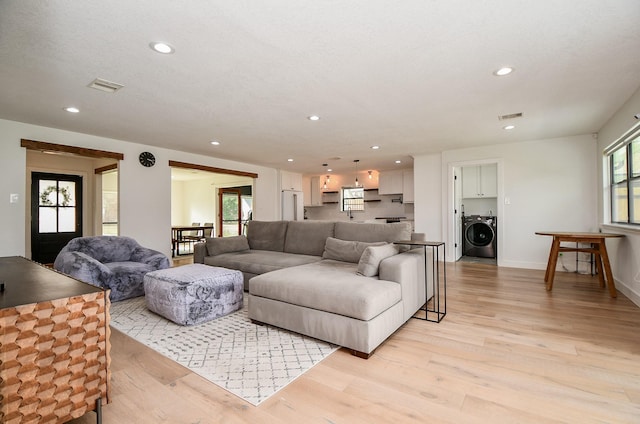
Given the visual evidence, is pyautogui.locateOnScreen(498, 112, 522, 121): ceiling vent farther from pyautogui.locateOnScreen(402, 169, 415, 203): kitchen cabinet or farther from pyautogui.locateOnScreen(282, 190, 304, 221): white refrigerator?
pyautogui.locateOnScreen(282, 190, 304, 221): white refrigerator

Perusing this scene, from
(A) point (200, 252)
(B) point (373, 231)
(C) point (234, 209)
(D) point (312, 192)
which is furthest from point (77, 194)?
(B) point (373, 231)

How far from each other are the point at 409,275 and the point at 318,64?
200 centimetres

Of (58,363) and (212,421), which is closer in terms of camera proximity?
(58,363)

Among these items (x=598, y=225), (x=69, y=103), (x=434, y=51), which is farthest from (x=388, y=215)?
(x=69, y=103)

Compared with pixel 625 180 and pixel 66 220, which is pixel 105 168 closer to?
pixel 66 220

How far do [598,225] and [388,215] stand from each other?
4.92 metres

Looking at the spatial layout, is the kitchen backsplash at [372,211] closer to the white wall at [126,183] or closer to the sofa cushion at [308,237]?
the white wall at [126,183]

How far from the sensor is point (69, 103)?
3.40m

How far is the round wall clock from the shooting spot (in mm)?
5410

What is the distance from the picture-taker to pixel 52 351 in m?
1.27

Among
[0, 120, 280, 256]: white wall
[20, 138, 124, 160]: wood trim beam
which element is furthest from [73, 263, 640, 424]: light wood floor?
[20, 138, 124, 160]: wood trim beam

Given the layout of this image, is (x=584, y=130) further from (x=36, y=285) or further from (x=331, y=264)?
(x=36, y=285)

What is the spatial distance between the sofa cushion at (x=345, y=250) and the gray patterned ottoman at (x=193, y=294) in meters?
1.08

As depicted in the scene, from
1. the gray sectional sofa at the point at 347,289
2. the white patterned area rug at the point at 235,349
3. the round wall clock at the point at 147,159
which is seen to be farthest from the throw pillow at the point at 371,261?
the round wall clock at the point at 147,159
